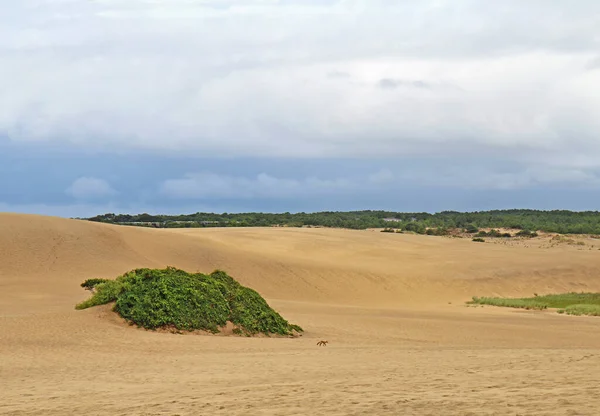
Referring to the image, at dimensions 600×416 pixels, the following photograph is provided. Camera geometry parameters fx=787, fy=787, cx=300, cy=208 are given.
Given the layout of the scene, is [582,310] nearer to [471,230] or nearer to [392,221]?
[471,230]

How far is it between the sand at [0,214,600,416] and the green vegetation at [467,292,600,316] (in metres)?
1.48

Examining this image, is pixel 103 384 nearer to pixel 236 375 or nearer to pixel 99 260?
pixel 236 375

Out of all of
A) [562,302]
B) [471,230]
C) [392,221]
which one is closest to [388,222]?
[392,221]

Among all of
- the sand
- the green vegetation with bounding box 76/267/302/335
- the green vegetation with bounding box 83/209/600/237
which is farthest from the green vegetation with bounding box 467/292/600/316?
the green vegetation with bounding box 83/209/600/237

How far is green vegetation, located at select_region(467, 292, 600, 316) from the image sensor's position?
3409cm

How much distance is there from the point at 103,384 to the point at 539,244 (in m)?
60.9

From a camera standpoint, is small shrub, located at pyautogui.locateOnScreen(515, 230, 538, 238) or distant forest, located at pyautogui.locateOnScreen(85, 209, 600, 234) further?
distant forest, located at pyautogui.locateOnScreen(85, 209, 600, 234)

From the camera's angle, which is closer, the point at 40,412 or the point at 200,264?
the point at 40,412

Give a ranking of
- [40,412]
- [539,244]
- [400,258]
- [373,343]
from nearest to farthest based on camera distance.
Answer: [40,412], [373,343], [400,258], [539,244]

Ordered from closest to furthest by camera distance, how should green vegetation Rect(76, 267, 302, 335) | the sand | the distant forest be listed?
the sand < green vegetation Rect(76, 267, 302, 335) < the distant forest

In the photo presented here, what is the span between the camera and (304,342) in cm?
2178

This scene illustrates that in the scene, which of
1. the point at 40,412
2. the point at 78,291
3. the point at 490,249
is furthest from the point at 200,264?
the point at 40,412

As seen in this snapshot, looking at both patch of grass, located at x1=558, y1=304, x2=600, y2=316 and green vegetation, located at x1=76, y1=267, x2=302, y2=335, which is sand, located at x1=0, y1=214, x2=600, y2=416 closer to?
green vegetation, located at x1=76, y1=267, x2=302, y2=335

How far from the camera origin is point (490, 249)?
195ft
